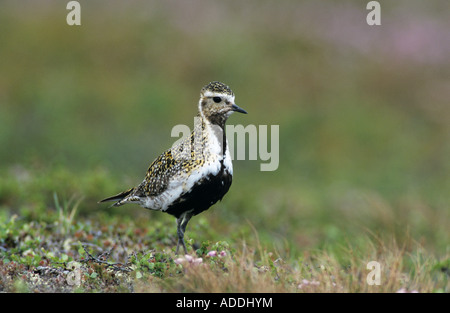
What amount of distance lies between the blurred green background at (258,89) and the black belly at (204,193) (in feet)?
20.1

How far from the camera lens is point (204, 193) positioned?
20.0 feet

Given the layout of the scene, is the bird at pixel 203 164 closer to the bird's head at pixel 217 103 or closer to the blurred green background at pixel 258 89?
the bird's head at pixel 217 103

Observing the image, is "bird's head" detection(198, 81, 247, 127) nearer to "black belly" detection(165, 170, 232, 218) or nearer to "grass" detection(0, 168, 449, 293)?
"black belly" detection(165, 170, 232, 218)

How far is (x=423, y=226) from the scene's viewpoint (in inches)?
447

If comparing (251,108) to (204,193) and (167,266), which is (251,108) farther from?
(167,266)

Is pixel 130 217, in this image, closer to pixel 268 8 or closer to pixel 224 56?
pixel 224 56

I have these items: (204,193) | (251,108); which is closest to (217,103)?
(204,193)

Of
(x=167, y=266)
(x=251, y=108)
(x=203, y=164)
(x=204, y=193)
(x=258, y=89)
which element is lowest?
(x=167, y=266)

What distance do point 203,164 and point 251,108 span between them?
39.5ft

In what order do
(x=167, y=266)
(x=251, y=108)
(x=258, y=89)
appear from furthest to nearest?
(x=258, y=89) → (x=251, y=108) → (x=167, y=266)

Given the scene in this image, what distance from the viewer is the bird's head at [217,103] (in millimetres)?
6148

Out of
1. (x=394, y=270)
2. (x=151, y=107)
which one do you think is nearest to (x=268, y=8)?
(x=151, y=107)

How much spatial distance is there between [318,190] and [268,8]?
8057mm

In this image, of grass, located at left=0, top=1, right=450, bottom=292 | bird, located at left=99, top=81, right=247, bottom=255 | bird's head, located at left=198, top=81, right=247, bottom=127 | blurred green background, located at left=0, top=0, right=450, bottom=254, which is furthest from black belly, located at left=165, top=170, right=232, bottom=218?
blurred green background, located at left=0, top=0, right=450, bottom=254
